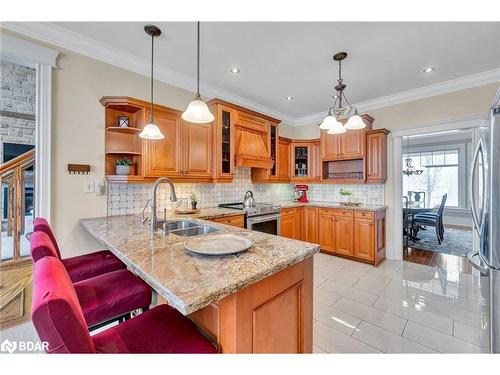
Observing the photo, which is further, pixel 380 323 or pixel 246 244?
pixel 380 323

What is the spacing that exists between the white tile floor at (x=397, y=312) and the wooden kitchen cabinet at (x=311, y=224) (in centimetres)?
91

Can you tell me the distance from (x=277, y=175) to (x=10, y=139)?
13.5 feet

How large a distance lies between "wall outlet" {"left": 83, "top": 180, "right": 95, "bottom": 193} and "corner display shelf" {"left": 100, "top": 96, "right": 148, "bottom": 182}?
0.17 m

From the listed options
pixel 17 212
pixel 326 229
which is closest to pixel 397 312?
pixel 326 229

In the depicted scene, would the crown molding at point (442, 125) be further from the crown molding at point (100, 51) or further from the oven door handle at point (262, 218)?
the crown molding at point (100, 51)

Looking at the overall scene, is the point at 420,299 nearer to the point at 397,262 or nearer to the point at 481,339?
the point at 481,339

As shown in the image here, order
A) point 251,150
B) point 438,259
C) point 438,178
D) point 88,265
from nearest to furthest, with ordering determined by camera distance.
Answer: point 88,265 < point 251,150 < point 438,259 < point 438,178

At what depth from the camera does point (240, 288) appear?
2.79 ft

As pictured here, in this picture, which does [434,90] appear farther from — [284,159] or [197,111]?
[197,111]

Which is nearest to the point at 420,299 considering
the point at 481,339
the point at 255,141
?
the point at 481,339

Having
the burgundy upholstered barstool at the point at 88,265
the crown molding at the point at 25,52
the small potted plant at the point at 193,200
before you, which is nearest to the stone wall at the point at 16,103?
the crown molding at the point at 25,52

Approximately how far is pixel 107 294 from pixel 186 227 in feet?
3.24

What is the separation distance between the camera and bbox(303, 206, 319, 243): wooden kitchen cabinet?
413cm

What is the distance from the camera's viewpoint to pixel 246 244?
1284mm
